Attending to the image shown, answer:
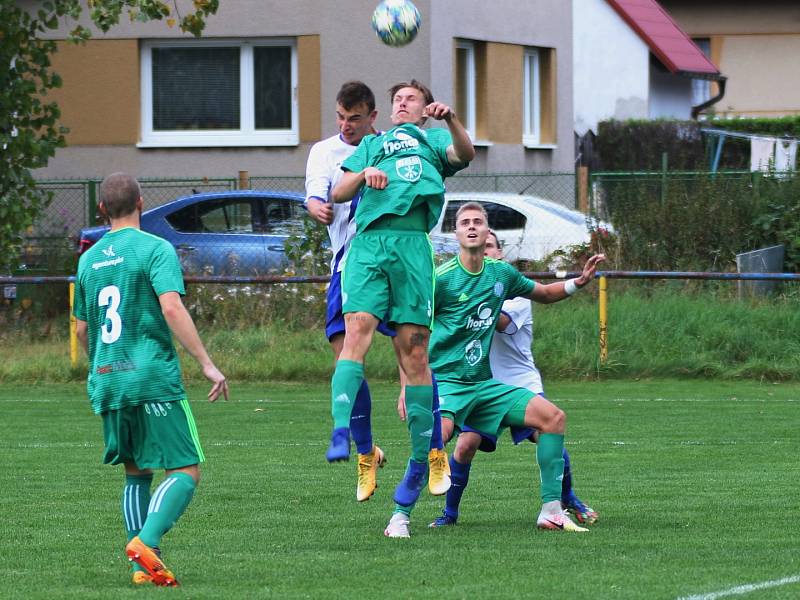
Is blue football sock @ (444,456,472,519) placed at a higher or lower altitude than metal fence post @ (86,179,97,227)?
lower

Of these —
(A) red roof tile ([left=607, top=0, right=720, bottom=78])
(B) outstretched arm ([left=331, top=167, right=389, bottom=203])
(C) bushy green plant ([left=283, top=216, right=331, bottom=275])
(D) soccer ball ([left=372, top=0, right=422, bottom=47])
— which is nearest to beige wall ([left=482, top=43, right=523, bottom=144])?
(C) bushy green plant ([left=283, top=216, right=331, bottom=275])

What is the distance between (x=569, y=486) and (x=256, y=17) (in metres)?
16.3

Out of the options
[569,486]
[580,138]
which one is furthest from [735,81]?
[569,486]

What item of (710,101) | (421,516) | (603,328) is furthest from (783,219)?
(710,101)

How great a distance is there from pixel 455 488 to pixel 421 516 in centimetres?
55

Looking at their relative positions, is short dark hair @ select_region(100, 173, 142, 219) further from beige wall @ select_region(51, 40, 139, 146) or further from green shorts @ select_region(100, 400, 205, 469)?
beige wall @ select_region(51, 40, 139, 146)

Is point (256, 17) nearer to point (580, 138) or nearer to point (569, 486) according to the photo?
point (580, 138)

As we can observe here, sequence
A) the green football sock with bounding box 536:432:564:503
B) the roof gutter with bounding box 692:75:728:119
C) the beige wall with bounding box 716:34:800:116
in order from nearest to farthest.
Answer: the green football sock with bounding box 536:432:564:503 → the roof gutter with bounding box 692:75:728:119 → the beige wall with bounding box 716:34:800:116

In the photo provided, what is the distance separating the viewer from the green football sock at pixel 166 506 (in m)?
6.40

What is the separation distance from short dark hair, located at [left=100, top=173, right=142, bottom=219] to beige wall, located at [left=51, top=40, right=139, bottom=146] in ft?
58.4

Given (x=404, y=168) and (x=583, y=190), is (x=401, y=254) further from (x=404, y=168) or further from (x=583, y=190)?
(x=583, y=190)

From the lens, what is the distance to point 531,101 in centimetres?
2712

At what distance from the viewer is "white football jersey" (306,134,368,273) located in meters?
8.57

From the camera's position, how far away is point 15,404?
15727 millimetres
